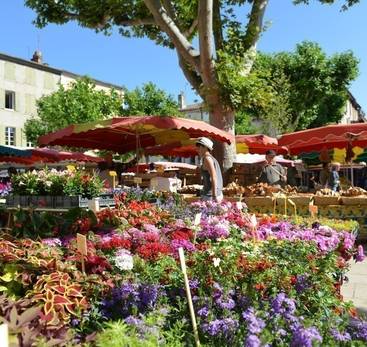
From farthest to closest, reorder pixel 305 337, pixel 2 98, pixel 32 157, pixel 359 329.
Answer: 1. pixel 2 98
2. pixel 32 157
3. pixel 359 329
4. pixel 305 337

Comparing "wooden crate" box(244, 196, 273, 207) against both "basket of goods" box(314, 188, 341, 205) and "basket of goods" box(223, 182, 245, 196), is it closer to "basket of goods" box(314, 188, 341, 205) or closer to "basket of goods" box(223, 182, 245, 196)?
"basket of goods" box(223, 182, 245, 196)

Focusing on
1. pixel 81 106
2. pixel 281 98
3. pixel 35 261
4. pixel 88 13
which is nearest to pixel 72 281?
pixel 35 261

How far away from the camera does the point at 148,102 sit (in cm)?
3856

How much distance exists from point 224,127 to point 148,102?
91.5 feet

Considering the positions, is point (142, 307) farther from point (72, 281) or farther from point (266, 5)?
point (266, 5)

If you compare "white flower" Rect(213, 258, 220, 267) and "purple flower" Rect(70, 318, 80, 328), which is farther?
"white flower" Rect(213, 258, 220, 267)

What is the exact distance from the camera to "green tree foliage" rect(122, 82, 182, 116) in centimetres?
3828

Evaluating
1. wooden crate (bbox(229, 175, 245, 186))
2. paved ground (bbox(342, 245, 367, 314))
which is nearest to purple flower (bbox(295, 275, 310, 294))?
paved ground (bbox(342, 245, 367, 314))

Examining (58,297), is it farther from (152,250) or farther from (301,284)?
(301,284)

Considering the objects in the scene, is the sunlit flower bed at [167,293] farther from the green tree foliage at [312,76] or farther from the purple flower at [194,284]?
the green tree foliage at [312,76]

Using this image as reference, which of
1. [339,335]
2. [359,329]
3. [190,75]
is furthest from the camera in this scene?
[190,75]

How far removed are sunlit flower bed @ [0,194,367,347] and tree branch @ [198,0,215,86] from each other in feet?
24.0

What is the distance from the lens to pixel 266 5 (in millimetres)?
11898

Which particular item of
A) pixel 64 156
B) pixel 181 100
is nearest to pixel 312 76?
pixel 64 156
